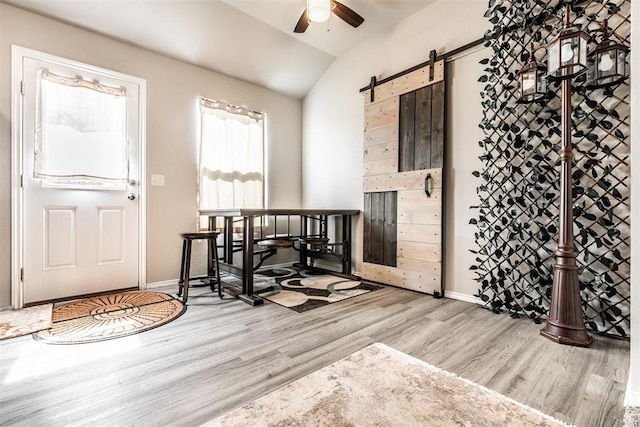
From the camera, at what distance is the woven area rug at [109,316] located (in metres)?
1.91

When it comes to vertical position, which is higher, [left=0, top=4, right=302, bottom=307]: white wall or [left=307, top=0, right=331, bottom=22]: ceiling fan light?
[left=307, top=0, right=331, bottom=22]: ceiling fan light

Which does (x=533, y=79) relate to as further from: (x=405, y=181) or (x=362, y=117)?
(x=362, y=117)

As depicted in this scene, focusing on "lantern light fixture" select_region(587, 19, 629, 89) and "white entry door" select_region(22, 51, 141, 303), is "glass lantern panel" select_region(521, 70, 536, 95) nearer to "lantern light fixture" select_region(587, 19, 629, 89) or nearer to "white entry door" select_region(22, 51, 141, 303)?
"lantern light fixture" select_region(587, 19, 629, 89)

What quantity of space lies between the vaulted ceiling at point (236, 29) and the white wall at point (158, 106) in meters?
0.11

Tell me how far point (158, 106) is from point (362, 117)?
2.22m

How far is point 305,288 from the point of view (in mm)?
3025

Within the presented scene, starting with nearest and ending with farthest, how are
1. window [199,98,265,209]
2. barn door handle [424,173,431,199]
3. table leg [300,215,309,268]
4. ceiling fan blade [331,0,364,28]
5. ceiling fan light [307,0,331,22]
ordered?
ceiling fan light [307,0,331,22]
ceiling fan blade [331,0,364,28]
barn door handle [424,173,431,199]
window [199,98,265,209]
table leg [300,215,309,268]

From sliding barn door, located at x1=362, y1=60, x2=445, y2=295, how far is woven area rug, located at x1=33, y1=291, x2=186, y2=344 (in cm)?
204

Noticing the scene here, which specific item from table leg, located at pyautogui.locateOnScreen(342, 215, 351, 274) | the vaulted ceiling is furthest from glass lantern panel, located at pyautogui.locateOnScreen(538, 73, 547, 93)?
table leg, located at pyautogui.locateOnScreen(342, 215, 351, 274)

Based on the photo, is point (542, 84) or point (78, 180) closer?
point (542, 84)

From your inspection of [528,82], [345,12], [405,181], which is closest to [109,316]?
[405,181]

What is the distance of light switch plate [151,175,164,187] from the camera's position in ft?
10.1

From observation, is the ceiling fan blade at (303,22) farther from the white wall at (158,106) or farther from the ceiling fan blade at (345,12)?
the white wall at (158,106)

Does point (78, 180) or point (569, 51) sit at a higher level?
point (569, 51)
